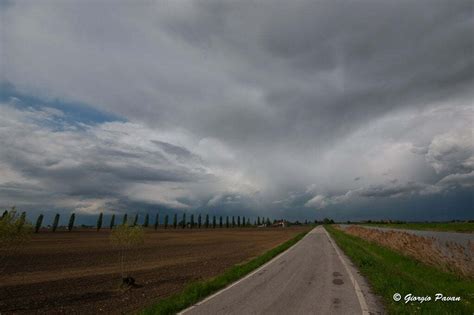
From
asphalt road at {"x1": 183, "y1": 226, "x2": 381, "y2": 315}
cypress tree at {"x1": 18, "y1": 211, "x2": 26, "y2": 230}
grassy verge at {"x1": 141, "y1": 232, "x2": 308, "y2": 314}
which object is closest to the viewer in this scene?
asphalt road at {"x1": 183, "y1": 226, "x2": 381, "y2": 315}

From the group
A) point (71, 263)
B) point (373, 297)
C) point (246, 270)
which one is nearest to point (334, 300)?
point (373, 297)

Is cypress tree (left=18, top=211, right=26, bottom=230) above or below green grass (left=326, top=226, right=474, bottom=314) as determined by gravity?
above

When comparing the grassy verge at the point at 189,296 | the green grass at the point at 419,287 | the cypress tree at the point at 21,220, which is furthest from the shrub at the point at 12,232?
the green grass at the point at 419,287

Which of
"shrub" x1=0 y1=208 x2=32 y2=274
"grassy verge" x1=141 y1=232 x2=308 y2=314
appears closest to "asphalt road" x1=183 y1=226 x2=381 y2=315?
"grassy verge" x1=141 y1=232 x2=308 y2=314

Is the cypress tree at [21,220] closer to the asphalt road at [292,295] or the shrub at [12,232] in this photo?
the shrub at [12,232]

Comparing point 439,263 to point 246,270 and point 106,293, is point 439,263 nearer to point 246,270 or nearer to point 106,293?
point 246,270

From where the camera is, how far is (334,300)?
10.6 meters

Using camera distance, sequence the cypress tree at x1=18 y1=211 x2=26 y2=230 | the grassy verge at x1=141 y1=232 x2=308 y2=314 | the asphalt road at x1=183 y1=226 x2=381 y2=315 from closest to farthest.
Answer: the asphalt road at x1=183 y1=226 x2=381 y2=315
the grassy verge at x1=141 y1=232 x2=308 y2=314
the cypress tree at x1=18 y1=211 x2=26 y2=230

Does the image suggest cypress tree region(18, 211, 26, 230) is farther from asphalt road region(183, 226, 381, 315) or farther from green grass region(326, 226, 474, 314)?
green grass region(326, 226, 474, 314)

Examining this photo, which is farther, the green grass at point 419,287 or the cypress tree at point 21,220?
the cypress tree at point 21,220

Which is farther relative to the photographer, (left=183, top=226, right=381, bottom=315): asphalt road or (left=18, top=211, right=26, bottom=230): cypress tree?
(left=18, top=211, right=26, bottom=230): cypress tree

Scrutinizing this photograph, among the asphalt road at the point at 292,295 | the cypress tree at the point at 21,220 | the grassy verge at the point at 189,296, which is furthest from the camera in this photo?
the cypress tree at the point at 21,220

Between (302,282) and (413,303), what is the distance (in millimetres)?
4666

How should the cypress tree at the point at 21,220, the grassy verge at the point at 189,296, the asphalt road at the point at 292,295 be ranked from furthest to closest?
the cypress tree at the point at 21,220, the grassy verge at the point at 189,296, the asphalt road at the point at 292,295
